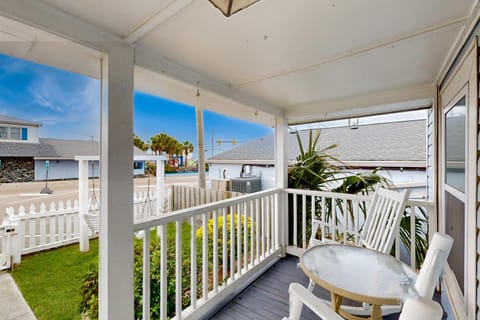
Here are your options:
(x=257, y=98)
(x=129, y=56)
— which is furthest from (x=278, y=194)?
(x=129, y=56)

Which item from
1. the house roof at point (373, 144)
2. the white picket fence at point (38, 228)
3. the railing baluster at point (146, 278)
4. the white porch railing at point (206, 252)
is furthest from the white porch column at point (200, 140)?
the white picket fence at point (38, 228)

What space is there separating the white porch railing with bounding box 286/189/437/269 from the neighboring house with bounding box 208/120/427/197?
2.17 ft

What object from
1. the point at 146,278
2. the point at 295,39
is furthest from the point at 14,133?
the point at 295,39

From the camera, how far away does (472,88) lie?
49.1 inches

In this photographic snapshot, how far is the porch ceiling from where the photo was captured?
118 cm

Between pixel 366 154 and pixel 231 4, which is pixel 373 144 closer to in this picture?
pixel 366 154

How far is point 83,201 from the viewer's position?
146 centimetres

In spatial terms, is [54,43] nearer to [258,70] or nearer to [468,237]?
[258,70]

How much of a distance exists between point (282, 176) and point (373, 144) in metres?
2.53

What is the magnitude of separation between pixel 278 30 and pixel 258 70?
1.98 feet

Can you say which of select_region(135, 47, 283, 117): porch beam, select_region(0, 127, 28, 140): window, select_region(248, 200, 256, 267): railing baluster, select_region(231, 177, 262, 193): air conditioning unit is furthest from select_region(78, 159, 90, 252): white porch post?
select_region(231, 177, 262, 193): air conditioning unit

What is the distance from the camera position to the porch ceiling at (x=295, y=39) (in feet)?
3.86

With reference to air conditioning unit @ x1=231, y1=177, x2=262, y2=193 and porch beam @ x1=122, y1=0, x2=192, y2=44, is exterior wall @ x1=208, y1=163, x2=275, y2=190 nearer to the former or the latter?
air conditioning unit @ x1=231, y1=177, x2=262, y2=193

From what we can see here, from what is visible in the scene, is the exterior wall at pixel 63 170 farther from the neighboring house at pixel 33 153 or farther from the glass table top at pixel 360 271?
→ the glass table top at pixel 360 271
